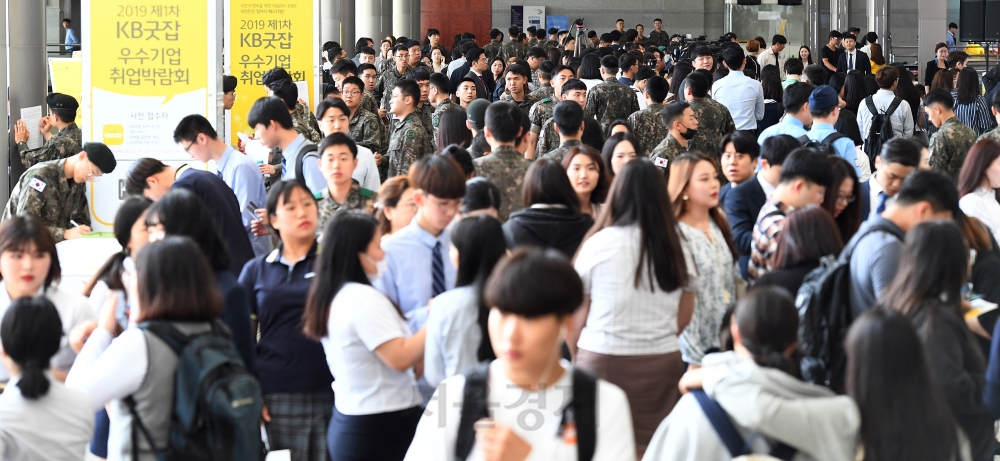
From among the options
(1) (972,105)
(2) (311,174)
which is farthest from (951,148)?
(2) (311,174)

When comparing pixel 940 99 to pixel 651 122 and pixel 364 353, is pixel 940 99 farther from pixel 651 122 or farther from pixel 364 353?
pixel 364 353

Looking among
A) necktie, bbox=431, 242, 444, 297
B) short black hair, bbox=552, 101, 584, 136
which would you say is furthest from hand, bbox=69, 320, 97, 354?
short black hair, bbox=552, 101, 584, 136

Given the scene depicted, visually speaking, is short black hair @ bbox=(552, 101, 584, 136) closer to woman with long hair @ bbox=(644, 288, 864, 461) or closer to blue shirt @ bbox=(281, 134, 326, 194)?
blue shirt @ bbox=(281, 134, 326, 194)

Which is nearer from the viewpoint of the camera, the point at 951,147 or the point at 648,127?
the point at 951,147

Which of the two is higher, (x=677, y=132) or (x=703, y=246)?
(x=677, y=132)

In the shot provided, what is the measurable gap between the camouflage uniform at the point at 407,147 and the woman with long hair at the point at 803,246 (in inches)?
165

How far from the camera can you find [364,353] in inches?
146

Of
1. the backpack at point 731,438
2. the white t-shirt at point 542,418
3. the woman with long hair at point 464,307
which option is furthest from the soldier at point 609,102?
the white t-shirt at point 542,418

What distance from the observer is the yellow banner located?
32.6 ft

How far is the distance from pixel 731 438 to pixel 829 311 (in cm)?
152

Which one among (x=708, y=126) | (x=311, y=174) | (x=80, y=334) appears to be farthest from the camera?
(x=708, y=126)

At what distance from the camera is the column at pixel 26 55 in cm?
987

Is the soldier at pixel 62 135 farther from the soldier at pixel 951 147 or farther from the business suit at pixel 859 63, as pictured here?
the business suit at pixel 859 63

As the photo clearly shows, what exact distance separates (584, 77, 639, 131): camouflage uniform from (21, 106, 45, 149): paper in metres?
4.40
